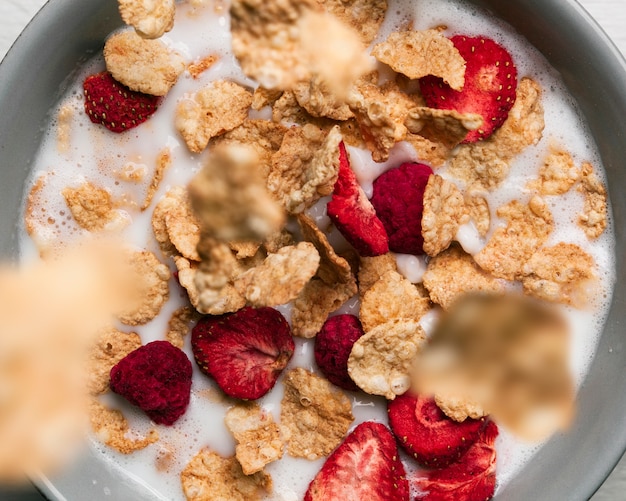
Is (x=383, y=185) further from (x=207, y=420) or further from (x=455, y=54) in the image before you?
(x=207, y=420)

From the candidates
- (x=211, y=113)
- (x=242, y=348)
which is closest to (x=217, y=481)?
(x=242, y=348)

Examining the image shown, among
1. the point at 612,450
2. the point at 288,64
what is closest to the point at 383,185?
the point at 288,64

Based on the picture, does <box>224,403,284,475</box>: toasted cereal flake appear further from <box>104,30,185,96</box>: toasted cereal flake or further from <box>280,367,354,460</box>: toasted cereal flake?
<box>104,30,185,96</box>: toasted cereal flake

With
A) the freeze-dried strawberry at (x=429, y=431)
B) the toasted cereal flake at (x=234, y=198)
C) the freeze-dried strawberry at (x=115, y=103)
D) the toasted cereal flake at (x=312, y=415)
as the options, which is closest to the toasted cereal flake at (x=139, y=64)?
the freeze-dried strawberry at (x=115, y=103)

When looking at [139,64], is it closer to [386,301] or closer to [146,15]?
[146,15]

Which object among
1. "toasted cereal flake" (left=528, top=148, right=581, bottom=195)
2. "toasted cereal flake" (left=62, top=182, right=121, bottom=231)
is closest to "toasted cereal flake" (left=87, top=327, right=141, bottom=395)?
"toasted cereal flake" (left=62, top=182, right=121, bottom=231)

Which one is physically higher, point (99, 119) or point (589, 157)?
point (589, 157)

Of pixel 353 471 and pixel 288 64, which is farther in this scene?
pixel 353 471
